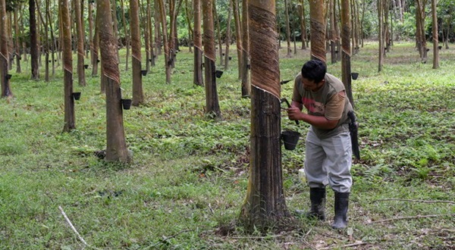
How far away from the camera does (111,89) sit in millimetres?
8539

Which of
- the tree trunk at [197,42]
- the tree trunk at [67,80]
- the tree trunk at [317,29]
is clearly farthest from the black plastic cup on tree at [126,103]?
the tree trunk at [197,42]

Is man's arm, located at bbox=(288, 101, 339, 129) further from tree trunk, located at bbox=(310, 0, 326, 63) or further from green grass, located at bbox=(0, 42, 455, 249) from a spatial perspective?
tree trunk, located at bbox=(310, 0, 326, 63)

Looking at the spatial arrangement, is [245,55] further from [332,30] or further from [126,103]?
[332,30]

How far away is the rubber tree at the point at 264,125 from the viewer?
4.70 metres

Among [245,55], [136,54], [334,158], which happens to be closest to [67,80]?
[136,54]

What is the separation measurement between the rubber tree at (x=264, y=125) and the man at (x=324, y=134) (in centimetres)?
24

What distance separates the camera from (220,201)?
6.10 metres

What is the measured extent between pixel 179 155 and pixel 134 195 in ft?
7.98

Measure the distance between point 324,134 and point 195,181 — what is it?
277cm

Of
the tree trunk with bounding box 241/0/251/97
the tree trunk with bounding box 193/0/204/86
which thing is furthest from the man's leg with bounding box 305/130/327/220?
the tree trunk with bounding box 193/0/204/86

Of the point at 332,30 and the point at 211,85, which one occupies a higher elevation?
the point at 332,30

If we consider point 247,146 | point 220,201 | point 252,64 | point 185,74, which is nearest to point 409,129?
point 247,146

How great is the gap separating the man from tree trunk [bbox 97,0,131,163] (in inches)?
169

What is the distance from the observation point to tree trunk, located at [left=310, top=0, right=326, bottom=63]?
10.3 meters
